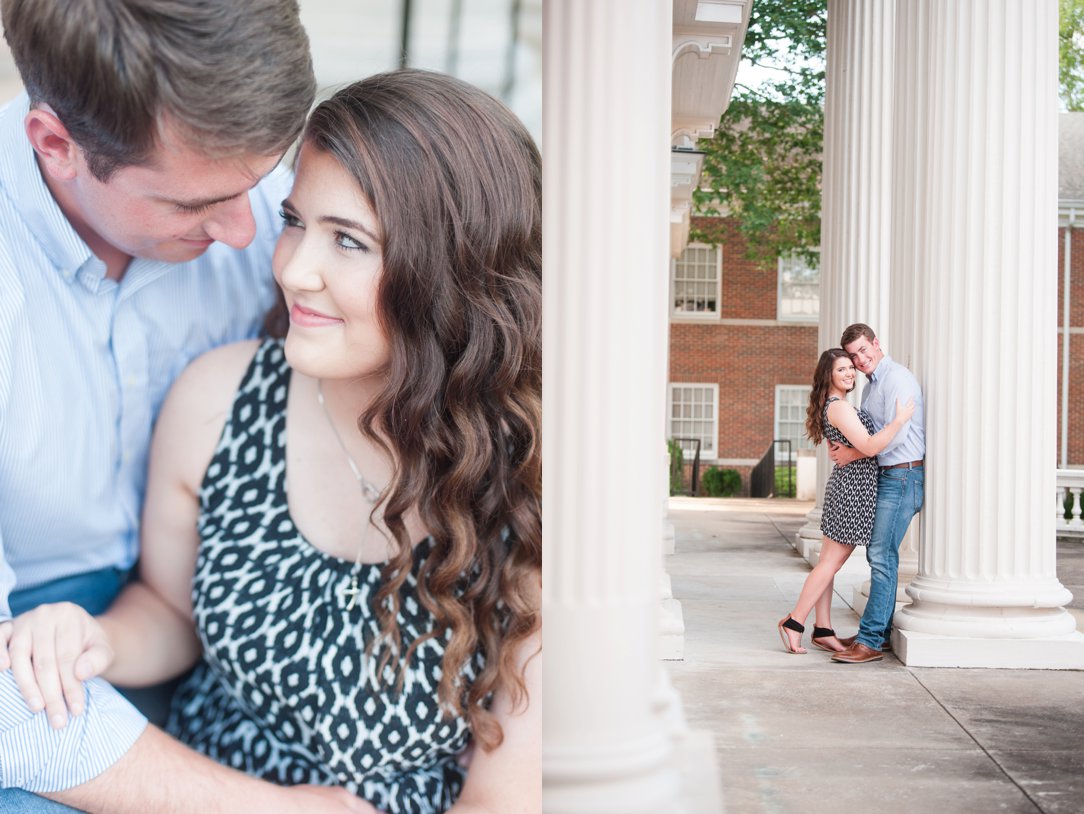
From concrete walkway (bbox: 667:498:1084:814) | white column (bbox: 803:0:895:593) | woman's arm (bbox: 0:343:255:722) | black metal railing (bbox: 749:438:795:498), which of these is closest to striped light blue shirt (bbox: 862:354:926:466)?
concrete walkway (bbox: 667:498:1084:814)

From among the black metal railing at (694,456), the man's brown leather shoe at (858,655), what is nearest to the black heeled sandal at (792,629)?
the man's brown leather shoe at (858,655)

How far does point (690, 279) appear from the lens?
23234 mm

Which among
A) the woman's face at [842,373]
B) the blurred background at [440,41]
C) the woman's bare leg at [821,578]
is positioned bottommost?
the woman's bare leg at [821,578]

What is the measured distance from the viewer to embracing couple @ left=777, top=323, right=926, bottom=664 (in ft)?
19.3

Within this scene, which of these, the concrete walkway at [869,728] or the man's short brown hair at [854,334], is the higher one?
the man's short brown hair at [854,334]

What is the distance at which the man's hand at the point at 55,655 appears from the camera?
2021mm

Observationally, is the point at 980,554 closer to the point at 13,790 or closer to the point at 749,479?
the point at 13,790

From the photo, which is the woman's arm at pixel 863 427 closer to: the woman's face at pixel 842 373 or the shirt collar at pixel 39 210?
the woman's face at pixel 842 373

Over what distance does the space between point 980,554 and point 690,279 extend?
58.0 feet

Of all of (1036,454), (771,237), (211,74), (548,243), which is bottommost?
(1036,454)

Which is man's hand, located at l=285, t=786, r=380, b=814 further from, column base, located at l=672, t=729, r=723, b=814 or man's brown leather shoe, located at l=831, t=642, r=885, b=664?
man's brown leather shoe, located at l=831, t=642, r=885, b=664

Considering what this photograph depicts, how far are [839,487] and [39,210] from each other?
487cm

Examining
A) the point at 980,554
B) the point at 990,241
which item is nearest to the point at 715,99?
the point at 990,241

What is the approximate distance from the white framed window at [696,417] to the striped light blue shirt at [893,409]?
1667 centimetres
